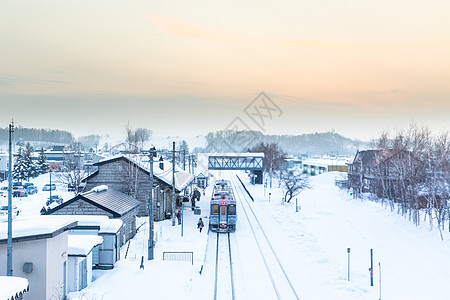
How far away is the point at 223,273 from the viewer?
18891 mm

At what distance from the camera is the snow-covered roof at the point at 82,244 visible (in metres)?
14.6

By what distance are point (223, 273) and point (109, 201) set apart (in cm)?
985

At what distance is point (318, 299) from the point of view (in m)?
15.2

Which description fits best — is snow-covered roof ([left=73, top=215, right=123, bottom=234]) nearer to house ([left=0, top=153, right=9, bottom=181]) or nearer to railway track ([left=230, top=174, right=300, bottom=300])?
railway track ([left=230, top=174, right=300, bottom=300])

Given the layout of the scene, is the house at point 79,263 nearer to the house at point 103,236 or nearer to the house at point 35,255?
the house at point 35,255

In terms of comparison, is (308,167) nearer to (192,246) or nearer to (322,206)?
(322,206)

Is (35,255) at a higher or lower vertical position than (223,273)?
higher

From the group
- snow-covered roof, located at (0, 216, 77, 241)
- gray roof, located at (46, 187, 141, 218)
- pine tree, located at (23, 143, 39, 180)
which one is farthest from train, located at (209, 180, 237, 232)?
pine tree, located at (23, 143, 39, 180)

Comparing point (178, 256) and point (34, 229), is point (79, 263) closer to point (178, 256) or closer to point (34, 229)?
point (34, 229)

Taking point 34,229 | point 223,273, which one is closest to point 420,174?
point 223,273

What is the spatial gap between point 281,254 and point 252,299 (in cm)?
776

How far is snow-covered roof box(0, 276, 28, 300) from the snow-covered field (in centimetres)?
463

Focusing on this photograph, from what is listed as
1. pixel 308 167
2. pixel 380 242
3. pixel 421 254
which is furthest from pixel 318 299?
pixel 308 167

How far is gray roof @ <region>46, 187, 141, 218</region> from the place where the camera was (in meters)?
22.5
